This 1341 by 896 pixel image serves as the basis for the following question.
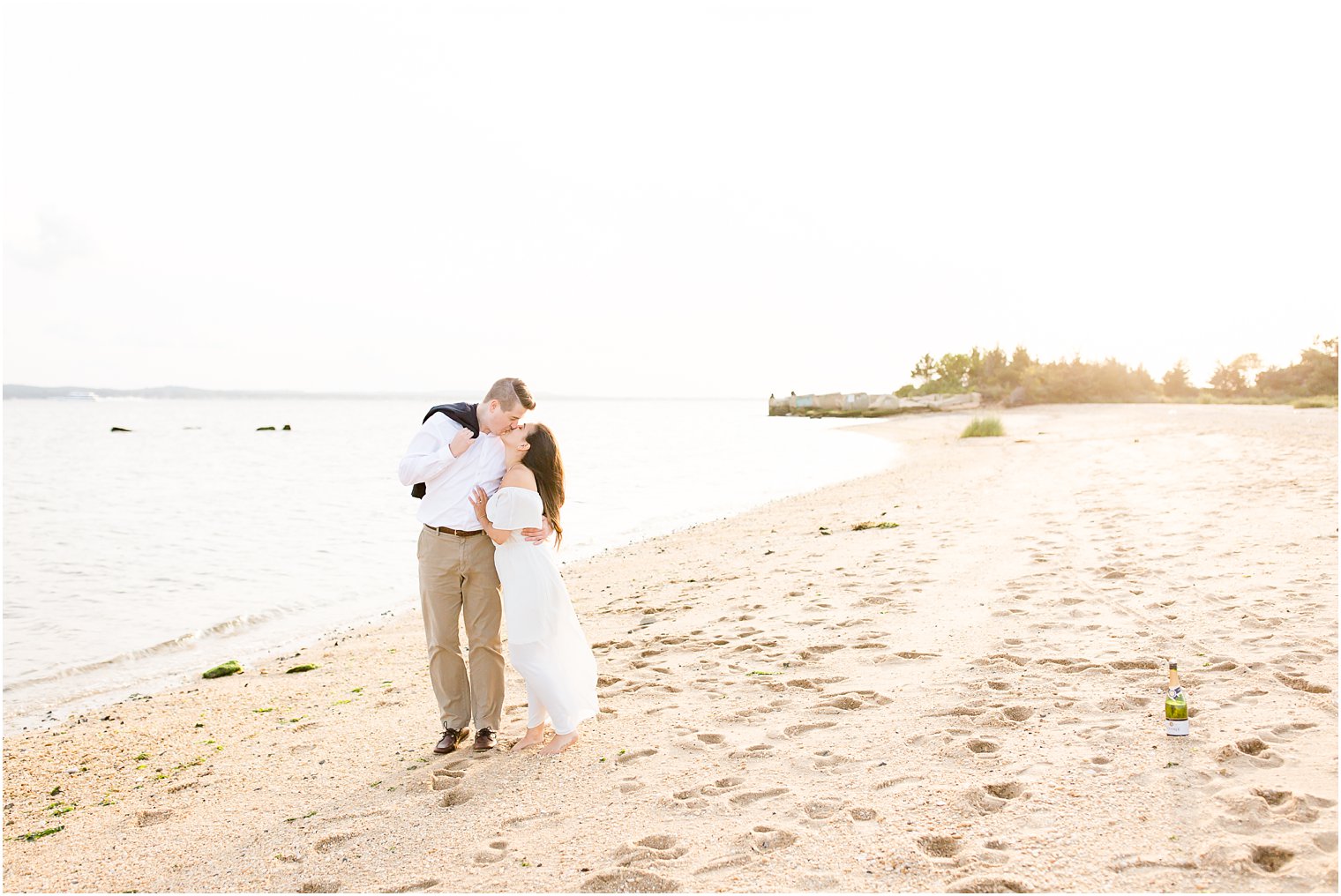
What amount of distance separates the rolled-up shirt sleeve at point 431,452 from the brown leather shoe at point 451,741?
4.96ft

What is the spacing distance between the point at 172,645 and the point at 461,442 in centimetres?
657

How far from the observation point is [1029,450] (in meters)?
22.8

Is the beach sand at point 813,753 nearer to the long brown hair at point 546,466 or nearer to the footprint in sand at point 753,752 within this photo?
the footprint in sand at point 753,752

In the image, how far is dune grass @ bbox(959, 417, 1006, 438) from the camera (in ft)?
Answer: 98.8

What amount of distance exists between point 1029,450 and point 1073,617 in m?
17.5

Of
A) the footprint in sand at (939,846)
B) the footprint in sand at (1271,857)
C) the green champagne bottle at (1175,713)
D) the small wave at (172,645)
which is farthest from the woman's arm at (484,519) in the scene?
the small wave at (172,645)

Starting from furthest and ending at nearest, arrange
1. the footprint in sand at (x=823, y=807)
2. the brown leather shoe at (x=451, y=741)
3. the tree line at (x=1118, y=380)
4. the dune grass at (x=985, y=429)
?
the tree line at (x=1118, y=380) < the dune grass at (x=985, y=429) < the brown leather shoe at (x=451, y=741) < the footprint in sand at (x=823, y=807)

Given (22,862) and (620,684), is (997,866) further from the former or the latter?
(22,862)

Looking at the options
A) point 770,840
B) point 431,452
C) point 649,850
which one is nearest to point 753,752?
point 770,840

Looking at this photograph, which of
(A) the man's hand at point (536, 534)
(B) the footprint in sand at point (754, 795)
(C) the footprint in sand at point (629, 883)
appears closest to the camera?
(C) the footprint in sand at point (629, 883)

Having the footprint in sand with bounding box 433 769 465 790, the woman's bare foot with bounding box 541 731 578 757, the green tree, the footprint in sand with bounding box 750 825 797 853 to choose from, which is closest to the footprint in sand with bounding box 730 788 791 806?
the footprint in sand with bounding box 750 825 797 853

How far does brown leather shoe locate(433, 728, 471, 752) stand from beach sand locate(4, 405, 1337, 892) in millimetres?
90

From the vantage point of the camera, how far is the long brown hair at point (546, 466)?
16.4 ft

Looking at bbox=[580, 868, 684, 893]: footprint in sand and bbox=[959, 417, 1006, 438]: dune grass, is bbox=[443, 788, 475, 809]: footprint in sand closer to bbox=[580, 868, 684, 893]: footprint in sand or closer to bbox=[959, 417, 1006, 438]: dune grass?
bbox=[580, 868, 684, 893]: footprint in sand
